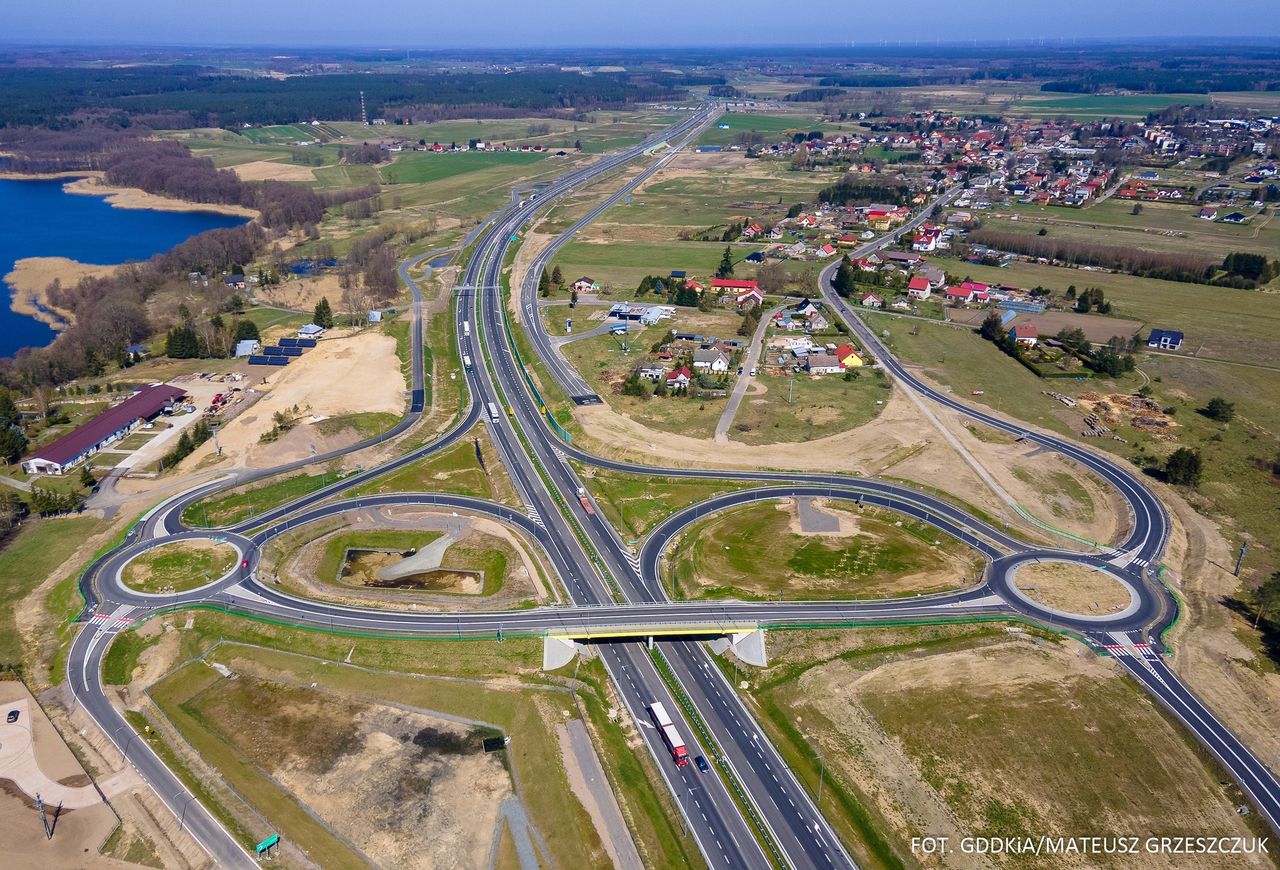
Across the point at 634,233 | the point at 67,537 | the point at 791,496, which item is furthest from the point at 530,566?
the point at 634,233

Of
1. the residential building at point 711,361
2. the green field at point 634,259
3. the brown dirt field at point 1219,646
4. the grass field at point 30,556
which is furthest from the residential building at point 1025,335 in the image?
the grass field at point 30,556

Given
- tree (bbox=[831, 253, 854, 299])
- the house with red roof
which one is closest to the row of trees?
tree (bbox=[831, 253, 854, 299])

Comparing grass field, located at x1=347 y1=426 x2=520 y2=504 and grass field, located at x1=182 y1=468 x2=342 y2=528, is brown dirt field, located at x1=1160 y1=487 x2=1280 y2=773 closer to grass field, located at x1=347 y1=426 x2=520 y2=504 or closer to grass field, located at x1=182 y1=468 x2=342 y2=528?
grass field, located at x1=347 y1=426 x2=520 y2=504

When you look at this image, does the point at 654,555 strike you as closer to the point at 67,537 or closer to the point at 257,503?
the point at 257,503

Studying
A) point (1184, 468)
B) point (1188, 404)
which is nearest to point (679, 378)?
point (1184, 468)

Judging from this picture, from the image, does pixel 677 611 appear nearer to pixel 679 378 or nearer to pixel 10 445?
pixel 679 378

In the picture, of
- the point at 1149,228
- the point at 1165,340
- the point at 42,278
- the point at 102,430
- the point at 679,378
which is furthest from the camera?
the point at 1149,228

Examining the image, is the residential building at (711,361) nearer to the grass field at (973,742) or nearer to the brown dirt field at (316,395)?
the brown dirt field at (316,395)
